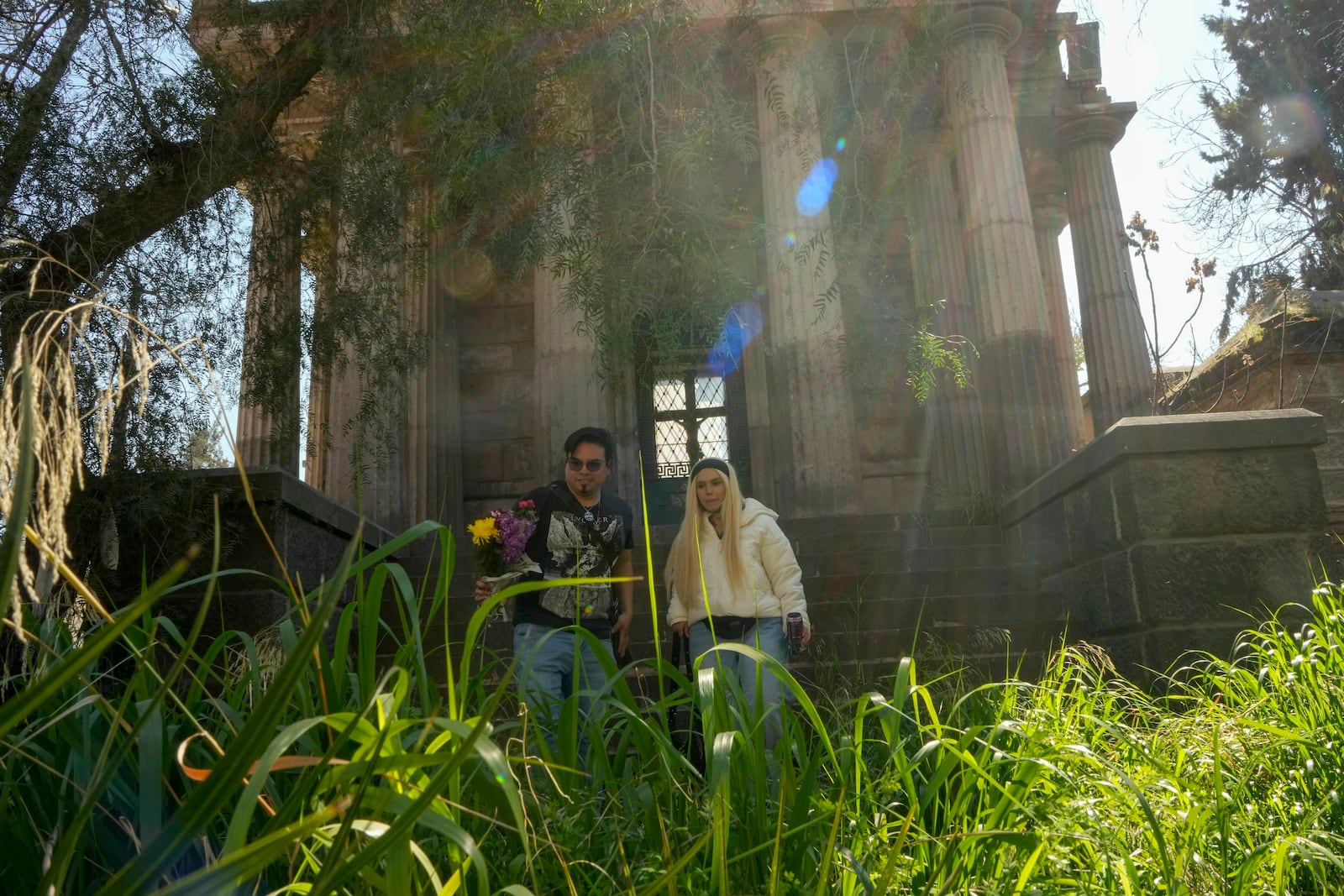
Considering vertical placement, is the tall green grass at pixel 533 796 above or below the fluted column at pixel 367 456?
below

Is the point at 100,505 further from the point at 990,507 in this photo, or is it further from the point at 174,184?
the point at 990,507

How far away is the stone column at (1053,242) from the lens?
16.7 meters

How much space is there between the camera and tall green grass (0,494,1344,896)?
4.30 ft

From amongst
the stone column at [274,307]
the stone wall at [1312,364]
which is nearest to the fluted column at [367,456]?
the stone column at [274,307]

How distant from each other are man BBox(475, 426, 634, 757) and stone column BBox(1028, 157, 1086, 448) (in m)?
12.7

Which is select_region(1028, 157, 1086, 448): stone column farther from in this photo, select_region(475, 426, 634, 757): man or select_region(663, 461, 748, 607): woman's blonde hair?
select_region(475, 426, 634, 757): man

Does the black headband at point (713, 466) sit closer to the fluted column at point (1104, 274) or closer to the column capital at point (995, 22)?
the column capital at point (995, 22)

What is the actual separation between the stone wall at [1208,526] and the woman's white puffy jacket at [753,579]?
9.12ft

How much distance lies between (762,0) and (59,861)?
10022mm

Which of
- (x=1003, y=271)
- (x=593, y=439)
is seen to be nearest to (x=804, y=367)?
(x=1003, y=271)

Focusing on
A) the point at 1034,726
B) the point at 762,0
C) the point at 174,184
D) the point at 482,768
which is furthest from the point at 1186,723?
the point at 762,0

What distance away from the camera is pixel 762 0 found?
9891 millimetres

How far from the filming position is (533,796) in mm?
2123

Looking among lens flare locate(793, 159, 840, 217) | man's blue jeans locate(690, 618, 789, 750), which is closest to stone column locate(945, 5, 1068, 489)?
lens flare locate(793, 159, 840, 217)
